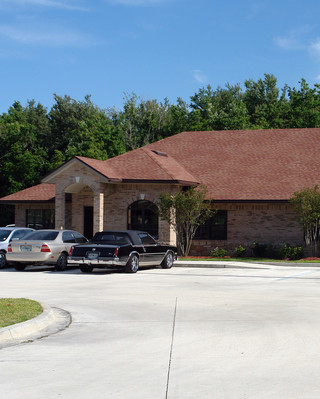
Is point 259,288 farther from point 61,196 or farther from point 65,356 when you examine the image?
point 61,196

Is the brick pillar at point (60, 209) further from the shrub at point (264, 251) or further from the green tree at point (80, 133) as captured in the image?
the green tree at point (80, 133)

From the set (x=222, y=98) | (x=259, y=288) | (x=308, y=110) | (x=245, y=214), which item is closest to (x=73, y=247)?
(x=259, y=288)

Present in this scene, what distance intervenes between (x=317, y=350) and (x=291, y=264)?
19.1 m

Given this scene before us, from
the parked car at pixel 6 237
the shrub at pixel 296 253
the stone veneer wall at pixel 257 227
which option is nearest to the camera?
the parked car at pixel 6 237

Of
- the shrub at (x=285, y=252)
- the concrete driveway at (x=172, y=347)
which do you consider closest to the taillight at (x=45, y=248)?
the concrete driveway at (x=172, y=347)

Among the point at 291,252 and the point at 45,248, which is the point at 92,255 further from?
the point at 291,252

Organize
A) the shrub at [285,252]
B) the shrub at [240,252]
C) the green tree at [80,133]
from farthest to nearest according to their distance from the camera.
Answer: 1. the green tree at [80,133]
2. the shrub at [240,252]
3. the shrub at [285,252]

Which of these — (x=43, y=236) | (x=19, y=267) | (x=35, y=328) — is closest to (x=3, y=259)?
(x=19, y=267)

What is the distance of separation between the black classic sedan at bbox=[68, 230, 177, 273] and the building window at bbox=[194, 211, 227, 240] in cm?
892

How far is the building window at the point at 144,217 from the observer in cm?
3253

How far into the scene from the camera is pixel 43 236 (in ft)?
77.3

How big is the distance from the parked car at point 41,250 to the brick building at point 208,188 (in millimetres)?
7523

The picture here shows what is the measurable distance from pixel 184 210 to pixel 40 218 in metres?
11.7

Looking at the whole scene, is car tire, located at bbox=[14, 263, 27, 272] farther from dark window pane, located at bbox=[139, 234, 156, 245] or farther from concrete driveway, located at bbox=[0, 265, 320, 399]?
concrete driveway, located at bbox=[0, 265, 320, 399]
